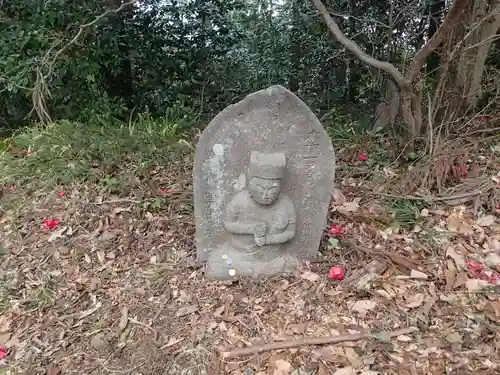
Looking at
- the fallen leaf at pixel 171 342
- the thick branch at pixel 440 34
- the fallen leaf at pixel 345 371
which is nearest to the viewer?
the fallen leaf at pixel 345 371

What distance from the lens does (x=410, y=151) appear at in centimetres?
411

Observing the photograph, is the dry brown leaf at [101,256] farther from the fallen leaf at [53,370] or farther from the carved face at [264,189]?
the carved face at [264,189]

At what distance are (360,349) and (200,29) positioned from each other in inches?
188

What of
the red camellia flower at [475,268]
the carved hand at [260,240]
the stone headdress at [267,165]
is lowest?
the red camellia flower at [475,268]

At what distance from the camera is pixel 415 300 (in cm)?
→ 277

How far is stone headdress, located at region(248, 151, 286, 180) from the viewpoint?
271cm

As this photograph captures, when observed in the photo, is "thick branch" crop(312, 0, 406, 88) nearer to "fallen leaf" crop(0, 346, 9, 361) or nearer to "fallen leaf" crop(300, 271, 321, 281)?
"fallen leaf" crop(300, 271, 321, 281)

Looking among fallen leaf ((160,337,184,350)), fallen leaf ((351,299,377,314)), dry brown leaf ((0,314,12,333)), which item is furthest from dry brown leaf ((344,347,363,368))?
dry brown leaf ((0,314,12,333))

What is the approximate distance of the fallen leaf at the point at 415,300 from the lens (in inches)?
108

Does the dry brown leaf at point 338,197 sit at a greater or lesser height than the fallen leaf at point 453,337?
greater

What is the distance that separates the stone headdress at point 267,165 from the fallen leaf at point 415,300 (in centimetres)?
111

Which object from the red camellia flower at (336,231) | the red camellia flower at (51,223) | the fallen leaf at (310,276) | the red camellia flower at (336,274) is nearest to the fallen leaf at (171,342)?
the fallen leaf at (310,276)

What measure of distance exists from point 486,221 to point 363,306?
135 centimetres

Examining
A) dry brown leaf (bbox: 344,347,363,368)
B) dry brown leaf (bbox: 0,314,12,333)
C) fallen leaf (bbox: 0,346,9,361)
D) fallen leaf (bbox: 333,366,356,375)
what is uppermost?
dry brown leaf (bbox: 344,347,363,368)
